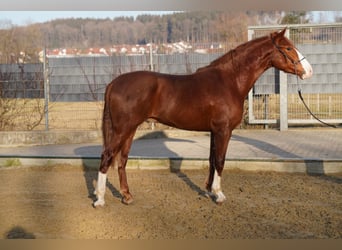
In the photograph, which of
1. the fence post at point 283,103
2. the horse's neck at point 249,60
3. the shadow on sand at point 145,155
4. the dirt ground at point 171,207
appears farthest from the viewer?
the fence post at point 283,103

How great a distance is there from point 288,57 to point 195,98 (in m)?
1.30

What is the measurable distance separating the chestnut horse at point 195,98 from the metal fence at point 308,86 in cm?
691

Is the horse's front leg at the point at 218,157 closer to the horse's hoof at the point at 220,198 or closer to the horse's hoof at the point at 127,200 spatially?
the horse's hoof at the point at 220,198

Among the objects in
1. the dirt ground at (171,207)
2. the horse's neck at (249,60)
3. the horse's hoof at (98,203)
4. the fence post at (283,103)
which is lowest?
the dirt ground at (171,207)

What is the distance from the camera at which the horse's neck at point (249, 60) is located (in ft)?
21.2

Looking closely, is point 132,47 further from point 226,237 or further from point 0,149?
point 226,237

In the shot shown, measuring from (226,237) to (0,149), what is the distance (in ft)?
25.0

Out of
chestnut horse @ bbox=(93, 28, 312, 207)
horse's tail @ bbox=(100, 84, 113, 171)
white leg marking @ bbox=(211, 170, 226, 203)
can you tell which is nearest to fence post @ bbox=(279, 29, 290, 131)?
chestnut horse @ bbox=(93, 28, 312, 207)

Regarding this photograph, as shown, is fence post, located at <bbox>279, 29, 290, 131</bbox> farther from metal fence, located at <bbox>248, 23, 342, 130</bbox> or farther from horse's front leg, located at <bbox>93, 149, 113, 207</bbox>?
horse's front leg, located at <bbox>93, 149, 113, 207</bbox>

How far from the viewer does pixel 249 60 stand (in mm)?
6496

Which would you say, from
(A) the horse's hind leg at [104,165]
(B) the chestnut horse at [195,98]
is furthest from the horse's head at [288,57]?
(A) the horse's hind leg at [104,165]

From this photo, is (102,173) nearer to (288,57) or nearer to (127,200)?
(127,200)

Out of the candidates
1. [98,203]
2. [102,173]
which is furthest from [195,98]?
[98,203]

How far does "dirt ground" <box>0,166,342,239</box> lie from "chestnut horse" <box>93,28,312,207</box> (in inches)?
16.4
